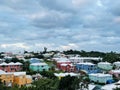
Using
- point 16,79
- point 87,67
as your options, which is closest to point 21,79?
point 16,79

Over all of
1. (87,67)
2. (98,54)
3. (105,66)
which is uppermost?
(98,54)

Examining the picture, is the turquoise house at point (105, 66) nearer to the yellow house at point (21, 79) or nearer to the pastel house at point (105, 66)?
the pastel house at point (105, 66)

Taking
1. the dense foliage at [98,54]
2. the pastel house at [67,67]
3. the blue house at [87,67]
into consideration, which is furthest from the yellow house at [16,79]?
the dense foliage at [98,54]

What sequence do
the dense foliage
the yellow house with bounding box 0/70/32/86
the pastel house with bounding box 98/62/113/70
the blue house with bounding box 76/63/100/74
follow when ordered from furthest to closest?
the dense foliage
the pastel house with bounding box 98/62/113/70
the blue house with bounding box 76/63/100/74
the yellow house with bounding box 0/70/32/86

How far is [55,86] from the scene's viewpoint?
28469 millimetres

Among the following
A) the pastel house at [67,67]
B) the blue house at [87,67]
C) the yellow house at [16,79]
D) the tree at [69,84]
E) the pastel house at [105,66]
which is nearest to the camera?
the tree at [69,84]

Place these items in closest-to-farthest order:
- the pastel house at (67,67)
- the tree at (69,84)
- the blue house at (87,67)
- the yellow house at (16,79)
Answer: the tree at (69,84) → the yellow house at (16,79) → the pastel house at (67,67) → the blue house at (87,67)

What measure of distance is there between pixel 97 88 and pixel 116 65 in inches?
906

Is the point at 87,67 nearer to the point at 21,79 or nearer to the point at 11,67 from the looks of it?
the point at 11,67

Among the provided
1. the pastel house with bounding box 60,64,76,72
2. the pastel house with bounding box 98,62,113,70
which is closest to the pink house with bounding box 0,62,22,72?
the pastel house with bounding box 60,64,76,72

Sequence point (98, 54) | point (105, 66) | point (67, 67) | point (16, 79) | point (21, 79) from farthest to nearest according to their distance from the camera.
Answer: point (98, 54) < point (105, 66) < point (67, 67) < point (16, 79) < point (21, 79)

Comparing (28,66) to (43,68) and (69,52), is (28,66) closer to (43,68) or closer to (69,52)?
(43,68)

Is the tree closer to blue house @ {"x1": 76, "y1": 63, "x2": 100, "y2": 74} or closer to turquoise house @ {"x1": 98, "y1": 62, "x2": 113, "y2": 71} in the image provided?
blue house @ {"x1": 76, "y1": 63, "x2": 100, "y2": 74}

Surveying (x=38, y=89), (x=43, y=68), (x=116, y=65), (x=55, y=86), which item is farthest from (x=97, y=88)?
(x=116, y=65)
